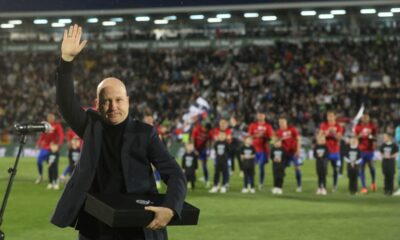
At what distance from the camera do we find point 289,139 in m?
17.2

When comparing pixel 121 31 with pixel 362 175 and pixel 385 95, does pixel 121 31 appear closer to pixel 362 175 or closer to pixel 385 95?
Answer: pixel 385 95

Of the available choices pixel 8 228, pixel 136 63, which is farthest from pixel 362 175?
pixel 136 63

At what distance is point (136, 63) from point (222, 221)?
3048 cm

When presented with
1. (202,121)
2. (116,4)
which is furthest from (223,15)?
(116,4)

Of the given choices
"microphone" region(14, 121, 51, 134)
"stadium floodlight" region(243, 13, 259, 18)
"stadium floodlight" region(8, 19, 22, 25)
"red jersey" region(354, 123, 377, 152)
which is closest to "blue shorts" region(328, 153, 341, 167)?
"red jersey" region(354, 123, 377, 152)

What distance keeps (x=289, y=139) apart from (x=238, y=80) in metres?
21.5

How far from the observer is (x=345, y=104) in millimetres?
33438

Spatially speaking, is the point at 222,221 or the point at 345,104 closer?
the point at 222,221

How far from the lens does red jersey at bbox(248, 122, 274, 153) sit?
58.6 ft

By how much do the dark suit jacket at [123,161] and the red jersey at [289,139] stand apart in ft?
43.7

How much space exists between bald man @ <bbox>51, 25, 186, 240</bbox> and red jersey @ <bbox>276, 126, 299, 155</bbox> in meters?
13.3

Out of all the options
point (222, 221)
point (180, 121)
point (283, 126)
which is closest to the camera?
point (222, 221)

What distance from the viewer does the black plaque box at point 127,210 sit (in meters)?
3.53

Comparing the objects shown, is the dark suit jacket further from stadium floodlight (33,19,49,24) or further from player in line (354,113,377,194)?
stadium floodlight (33,19,49,24)
